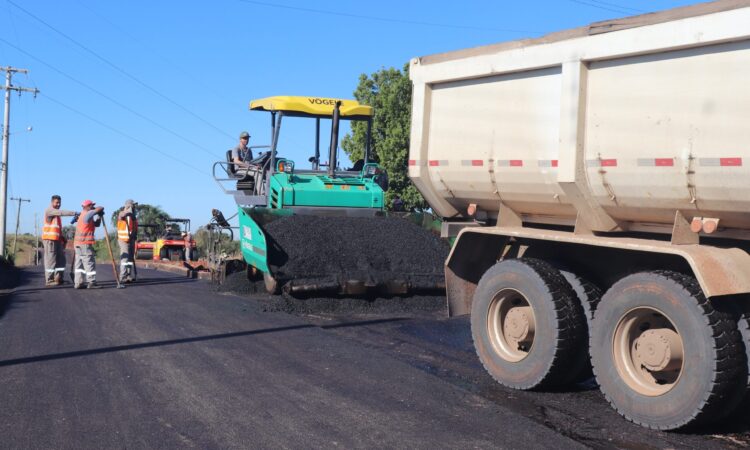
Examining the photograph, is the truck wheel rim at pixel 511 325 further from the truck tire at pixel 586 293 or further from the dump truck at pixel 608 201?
the truck tire at pixel 586 293

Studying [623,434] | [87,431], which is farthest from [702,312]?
[87,431]

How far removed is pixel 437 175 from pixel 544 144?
54.7 inches

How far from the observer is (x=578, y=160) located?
18.0 ft

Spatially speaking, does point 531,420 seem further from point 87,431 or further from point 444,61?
point 444,61

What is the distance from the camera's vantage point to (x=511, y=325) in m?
6.14

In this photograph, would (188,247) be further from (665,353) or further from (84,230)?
(665,353)

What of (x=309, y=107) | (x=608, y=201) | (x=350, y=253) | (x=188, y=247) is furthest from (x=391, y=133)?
(x=608, y=201)

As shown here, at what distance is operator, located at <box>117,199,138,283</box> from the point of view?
598 inches

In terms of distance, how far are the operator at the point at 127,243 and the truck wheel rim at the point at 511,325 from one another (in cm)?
1047

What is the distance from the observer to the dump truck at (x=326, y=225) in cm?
1055

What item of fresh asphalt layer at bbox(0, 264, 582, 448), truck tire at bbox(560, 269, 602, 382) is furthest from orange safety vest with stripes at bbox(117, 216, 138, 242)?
truck tire at bbox(560, 269, 602, 382)

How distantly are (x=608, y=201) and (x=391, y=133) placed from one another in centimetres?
1828

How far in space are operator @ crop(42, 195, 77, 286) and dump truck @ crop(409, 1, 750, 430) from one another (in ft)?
31.6

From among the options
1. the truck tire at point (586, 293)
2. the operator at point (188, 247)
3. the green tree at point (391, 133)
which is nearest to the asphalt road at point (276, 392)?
the truck tire at point (586, 293)
